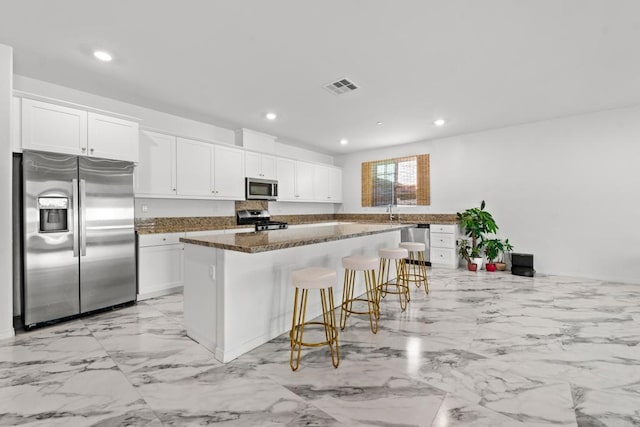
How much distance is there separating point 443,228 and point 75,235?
5571mm

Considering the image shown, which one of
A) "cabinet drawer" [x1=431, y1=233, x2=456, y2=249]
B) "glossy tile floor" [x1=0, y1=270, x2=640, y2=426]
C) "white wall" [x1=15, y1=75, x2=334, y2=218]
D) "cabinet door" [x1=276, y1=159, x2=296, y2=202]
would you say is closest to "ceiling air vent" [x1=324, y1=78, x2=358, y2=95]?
"white wall" [x1=15, y1=75, x2=334, y2=218]

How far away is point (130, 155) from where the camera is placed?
136 inches

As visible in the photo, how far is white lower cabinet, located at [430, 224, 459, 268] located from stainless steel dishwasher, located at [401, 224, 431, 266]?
0.27 feet

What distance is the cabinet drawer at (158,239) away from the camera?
3600 mm

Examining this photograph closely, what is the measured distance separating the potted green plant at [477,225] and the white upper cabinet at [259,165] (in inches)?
147

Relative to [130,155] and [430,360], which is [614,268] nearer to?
[430,360]

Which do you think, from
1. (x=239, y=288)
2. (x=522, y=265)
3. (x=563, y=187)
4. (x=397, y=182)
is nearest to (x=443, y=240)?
(x=522, y=265)

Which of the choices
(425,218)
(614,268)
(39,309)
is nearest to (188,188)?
(39,309)

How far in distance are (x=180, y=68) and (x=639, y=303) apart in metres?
5.82

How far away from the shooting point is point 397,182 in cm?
671

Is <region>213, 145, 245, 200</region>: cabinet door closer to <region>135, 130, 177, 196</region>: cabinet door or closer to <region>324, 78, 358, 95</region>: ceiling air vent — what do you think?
<region>135, 130, 177, 196</region>: cabinet door

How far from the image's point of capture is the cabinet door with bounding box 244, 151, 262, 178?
520cm

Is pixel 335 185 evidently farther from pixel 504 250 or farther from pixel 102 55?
pixel 102 55

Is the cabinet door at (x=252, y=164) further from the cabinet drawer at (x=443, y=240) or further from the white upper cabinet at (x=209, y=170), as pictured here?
the cabinet drawer at (x=443, y=240)
